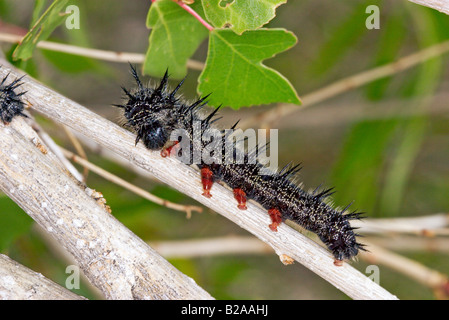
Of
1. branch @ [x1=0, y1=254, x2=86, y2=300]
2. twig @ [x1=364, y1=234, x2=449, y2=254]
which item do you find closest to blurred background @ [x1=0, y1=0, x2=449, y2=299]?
twig @ [x1=364, y1=234, x2=449, y2=254]

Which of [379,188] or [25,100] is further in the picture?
[379,188]

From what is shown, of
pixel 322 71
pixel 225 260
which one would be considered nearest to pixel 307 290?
pixel 225 260

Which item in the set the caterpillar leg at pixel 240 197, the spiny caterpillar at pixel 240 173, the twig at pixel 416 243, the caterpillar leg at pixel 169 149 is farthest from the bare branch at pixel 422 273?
the caterpillar leg at pixel 169 149

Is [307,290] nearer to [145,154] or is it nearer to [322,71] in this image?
[322,71]

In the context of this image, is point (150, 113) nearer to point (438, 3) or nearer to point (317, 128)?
point (438, 3)

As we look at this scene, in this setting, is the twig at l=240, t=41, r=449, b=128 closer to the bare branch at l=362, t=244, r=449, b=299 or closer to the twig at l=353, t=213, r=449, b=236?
the twig at l=353, t=213, r=449, b=236
